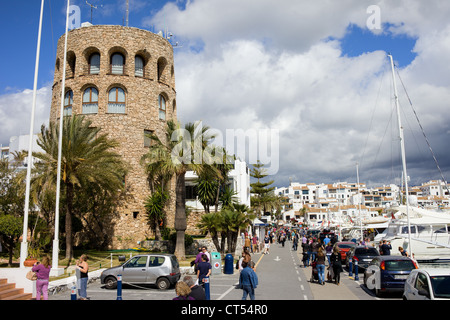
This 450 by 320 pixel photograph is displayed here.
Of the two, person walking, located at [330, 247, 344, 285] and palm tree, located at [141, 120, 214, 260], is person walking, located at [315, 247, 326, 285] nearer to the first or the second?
person walking, located at [330, 247, 344, 285]

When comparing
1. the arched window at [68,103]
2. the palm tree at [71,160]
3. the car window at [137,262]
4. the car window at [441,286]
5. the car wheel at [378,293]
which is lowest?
the car wheel at [378,293]

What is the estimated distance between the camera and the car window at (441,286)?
848 cm

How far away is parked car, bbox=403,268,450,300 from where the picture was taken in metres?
8.52

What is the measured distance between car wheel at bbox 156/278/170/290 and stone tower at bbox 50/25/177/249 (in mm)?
18407

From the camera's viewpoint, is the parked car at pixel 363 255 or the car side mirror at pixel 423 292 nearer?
the car side mirror at pixel 423 292

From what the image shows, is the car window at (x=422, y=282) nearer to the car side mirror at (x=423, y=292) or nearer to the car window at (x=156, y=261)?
the car side mirror at (x=423, y=292)

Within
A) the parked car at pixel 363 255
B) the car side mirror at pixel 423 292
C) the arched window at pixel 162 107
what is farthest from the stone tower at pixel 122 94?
the car side mirror at pixel 423 292

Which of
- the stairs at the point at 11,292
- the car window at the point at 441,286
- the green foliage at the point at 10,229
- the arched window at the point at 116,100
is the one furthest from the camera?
the arched window at the point at 116,100

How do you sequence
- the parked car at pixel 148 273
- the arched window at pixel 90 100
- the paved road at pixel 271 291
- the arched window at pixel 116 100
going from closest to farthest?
the paved road at pixel 271 291 < the parked car at pixel 148 273 < the arched window at pixel 90 100 < the arched window at pixel 116 100

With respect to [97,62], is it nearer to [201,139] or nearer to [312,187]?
[201,139]

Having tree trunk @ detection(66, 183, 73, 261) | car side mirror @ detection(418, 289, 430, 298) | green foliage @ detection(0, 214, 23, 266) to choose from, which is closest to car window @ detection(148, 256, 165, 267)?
green foliage @ detection(0, 214, 23, 266)

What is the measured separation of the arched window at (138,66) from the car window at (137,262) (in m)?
23.2

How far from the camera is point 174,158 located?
81.6 ft
